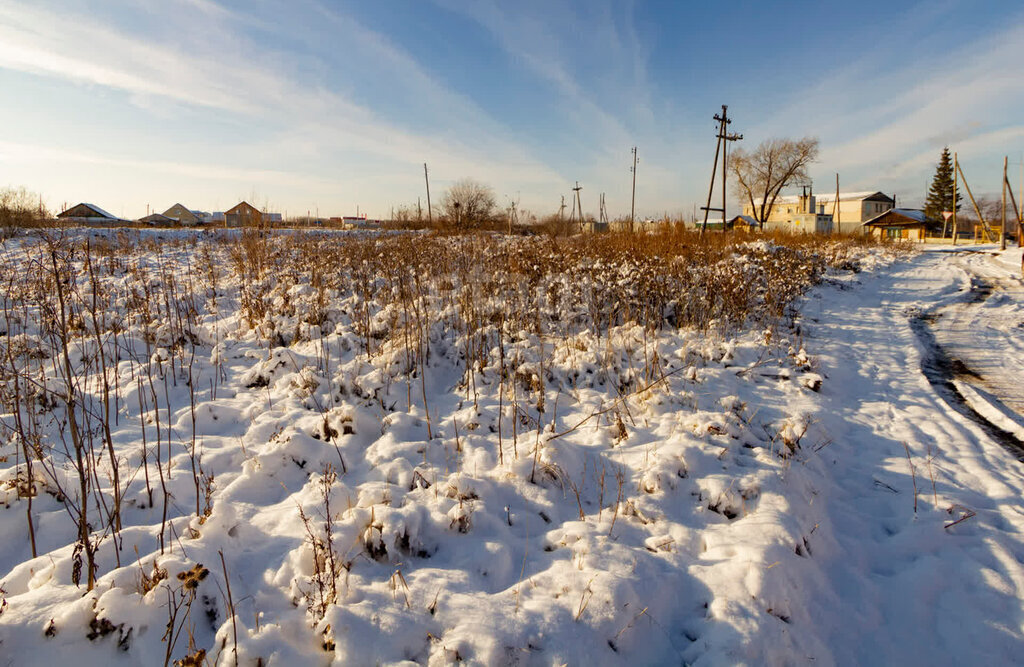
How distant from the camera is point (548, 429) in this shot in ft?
11.9

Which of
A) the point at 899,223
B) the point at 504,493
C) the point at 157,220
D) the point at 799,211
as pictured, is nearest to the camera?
the point at 504,493

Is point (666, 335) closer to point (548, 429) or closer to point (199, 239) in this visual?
point (548, 429)

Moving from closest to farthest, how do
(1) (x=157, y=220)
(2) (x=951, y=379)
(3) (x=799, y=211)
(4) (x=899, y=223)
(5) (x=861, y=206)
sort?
(2) (x=951, y=379) < (1) (x=157, y=220) < (4) (x=899, y=223) < (5) (x=861, y=206) < (3) (x=799, y=211)

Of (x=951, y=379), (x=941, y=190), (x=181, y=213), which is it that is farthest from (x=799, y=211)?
(x=181, y=213)

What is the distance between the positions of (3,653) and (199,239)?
17.2 metres

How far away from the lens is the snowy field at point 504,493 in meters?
1.86

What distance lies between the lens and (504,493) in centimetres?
292

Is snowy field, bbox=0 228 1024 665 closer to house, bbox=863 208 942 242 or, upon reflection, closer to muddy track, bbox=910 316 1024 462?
muddy track, bbox=910 316 1024 462

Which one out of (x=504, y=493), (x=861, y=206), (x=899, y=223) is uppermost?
(x=861, y=206)

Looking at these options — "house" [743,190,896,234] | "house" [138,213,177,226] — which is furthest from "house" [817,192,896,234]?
"house" [138,213,177,226]

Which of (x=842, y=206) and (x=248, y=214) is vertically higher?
(x=842, y=206)

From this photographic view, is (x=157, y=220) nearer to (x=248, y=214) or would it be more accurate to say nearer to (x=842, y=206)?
(x=248, y=214)

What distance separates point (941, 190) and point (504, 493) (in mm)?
73646

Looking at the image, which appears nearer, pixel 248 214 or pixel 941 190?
pixel 248 214
